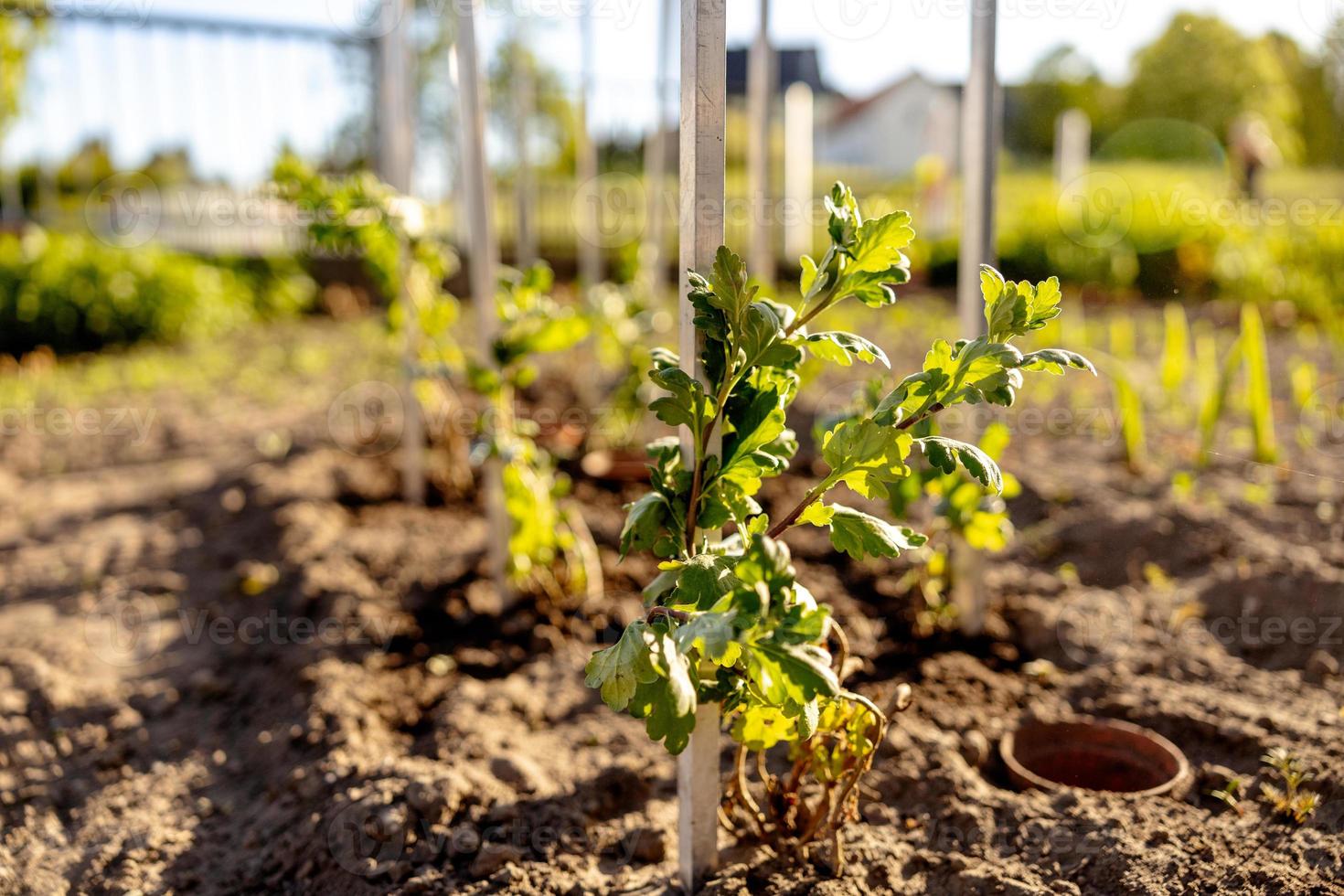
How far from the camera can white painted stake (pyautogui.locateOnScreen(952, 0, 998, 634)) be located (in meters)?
2.46

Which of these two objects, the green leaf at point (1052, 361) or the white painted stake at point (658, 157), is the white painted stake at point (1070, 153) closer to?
the white painted stake at point (658, 157)

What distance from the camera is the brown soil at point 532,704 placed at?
1.94m

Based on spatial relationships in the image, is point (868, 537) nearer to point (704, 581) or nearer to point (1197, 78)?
point (704, 581)

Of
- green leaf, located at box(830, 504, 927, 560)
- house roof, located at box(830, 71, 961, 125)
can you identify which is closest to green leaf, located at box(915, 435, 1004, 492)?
green leaf, located at box(830, 504, 927, 560)

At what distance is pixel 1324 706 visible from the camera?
7.79 feet

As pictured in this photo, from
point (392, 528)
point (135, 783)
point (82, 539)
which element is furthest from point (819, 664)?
point (82, 539)

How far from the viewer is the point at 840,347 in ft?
5.17

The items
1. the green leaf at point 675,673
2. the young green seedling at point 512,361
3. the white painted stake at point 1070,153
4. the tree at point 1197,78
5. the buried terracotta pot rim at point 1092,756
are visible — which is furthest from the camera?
the tree at point 1197,78

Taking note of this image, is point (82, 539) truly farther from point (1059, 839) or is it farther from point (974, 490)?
point (1059, 839)

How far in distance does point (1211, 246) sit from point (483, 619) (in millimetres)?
8686

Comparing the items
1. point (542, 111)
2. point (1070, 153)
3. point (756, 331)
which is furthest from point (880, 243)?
point (1070, 153)

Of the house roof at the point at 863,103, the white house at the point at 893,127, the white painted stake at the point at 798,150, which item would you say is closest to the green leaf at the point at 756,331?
the white painted stake at the point at 798,150

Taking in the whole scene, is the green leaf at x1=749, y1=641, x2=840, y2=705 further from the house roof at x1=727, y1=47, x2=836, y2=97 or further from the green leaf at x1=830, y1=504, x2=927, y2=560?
the house roof at x1=727, y1=47, x2=836, y2=97

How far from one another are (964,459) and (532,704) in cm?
151
